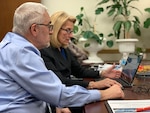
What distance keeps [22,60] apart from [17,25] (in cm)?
21

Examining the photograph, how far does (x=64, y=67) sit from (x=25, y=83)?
80cm

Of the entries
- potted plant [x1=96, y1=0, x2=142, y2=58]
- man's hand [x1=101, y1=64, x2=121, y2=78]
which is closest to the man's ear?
man's hand [x1=101, y1=64, x2=121, y2=78]

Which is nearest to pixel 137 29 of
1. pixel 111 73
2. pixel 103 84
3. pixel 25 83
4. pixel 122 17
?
pixel 122 17

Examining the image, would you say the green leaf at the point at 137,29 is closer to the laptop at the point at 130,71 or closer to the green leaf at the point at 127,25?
the green leaf at the point at 127,25

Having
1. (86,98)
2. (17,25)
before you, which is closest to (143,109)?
(86,98)


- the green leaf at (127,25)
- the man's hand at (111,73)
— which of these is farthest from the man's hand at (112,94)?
the green leaf at (127,25)

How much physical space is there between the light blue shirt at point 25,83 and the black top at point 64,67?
0.42 metres

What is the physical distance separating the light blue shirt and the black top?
416 millimetres

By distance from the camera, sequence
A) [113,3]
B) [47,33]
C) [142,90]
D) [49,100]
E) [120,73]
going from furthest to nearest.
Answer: [113,3], [120,73], [142,90], [47,33], [49,100]

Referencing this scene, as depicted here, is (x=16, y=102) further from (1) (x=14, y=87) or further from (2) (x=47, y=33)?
(2) (x=47, y=33)

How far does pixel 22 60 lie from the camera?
114 centimetres

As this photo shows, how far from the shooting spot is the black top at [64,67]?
172 centimetres

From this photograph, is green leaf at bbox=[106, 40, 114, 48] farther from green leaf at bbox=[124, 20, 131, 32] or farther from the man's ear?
the man's ear

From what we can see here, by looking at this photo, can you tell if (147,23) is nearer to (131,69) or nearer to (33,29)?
(131,69)
